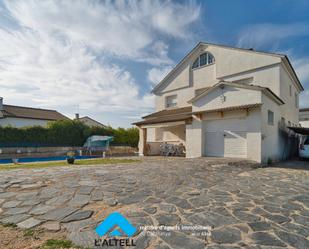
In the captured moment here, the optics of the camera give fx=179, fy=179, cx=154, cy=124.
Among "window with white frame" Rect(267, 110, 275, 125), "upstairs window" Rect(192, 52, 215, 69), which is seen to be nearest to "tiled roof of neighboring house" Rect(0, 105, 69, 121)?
"upstairs window" Rect(192, 52, 215, 69)

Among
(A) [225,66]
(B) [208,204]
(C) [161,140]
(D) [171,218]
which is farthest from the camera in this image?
(C) [161,140]

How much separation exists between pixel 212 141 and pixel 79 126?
17.1m

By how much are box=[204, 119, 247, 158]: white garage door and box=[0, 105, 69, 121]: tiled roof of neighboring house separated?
28.3m

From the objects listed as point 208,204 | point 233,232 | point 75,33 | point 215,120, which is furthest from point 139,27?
point 233,232

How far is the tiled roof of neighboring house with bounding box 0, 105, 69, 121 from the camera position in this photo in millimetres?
27227

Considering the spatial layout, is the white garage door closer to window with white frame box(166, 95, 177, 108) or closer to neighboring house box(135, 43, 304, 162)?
neighboring house box(135, 43, 304, 162)

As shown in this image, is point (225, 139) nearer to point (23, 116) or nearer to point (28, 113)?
point (23, 116)

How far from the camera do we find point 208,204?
404 cm

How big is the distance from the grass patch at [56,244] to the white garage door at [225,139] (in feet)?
34.7

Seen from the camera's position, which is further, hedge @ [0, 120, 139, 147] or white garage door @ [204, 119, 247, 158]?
hedge @ [0, 120, 139, 147]

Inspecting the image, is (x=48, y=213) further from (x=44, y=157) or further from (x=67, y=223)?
(x=44, y=157)

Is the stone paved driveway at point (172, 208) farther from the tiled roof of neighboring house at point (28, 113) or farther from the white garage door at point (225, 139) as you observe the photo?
the tiled roof of neighboring house at point (28, 113)

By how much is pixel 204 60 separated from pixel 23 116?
27928 millimetres

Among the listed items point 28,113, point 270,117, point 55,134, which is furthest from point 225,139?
point 28,113
